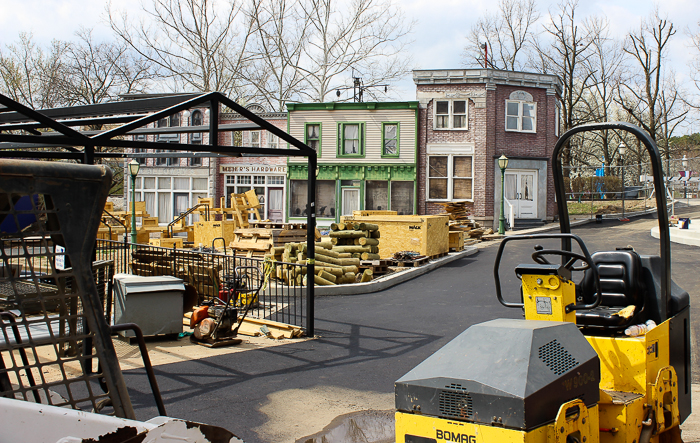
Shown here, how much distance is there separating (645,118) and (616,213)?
23.4 metres

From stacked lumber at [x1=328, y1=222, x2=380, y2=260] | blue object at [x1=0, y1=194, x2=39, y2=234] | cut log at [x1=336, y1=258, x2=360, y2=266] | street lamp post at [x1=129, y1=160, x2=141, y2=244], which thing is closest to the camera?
blue object at [x1=0, y1=194, x2=39, y2=234]

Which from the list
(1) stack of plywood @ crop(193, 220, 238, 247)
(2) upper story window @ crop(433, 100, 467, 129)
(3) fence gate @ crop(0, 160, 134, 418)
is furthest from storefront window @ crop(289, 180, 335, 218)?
(3) fence gate @ crop(0, 160, 134, 418)

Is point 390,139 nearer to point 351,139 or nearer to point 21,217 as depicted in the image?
point 351,139

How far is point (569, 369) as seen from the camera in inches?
108

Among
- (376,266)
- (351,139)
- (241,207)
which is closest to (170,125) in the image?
(241,207)

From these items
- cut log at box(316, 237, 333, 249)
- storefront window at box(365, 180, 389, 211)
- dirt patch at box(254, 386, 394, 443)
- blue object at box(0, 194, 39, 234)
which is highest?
storefront window at box(365, 180, 389, 211)

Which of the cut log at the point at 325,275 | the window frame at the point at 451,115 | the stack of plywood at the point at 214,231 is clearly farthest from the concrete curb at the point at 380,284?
the window frame at the point at 451,115

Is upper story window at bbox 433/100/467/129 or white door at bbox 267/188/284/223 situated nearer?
upper story window at bbox 433/100/467/129

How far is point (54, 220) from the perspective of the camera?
7.01 ft

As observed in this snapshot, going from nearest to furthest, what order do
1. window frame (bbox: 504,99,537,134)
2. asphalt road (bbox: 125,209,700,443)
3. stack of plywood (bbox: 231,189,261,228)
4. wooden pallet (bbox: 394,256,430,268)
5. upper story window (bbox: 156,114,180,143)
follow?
asphalt road (bbox: 125,209,700,443), wooden pallet (bbox: 394,256,430,268), stack of plywood (bbox: 231,189,261,228), window frame (bbox: 504,99,537,134), upper story window (bbox: 156,114,180,143)

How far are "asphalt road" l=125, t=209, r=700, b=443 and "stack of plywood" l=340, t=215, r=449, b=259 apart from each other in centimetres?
285

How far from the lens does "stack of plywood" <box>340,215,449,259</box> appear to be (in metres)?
17.9

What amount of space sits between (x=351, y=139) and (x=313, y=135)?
2.27 metres

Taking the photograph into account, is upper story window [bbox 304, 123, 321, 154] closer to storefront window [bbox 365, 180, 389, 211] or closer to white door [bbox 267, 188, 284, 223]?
white door [bbox 267, 188, 284, 223]
